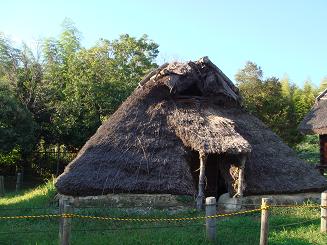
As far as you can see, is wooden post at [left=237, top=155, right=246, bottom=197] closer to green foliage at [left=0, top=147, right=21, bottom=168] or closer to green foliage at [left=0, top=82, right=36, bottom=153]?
green foliage at [left=0, top=82, right=36, bottom=153]

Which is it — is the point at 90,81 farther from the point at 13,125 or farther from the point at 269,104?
the point at 269,104

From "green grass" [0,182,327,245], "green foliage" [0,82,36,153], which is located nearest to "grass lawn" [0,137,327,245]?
"green grass" [0,182,327,245]

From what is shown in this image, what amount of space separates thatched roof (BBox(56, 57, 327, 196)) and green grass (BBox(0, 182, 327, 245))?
98 centimetres

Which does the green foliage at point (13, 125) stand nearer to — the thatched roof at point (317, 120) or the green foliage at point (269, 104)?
the green foliage at point (269, 104)

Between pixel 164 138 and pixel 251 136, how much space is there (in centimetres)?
312

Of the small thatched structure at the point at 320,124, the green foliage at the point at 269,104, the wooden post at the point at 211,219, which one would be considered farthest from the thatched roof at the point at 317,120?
the wooden post at the point at 211,219

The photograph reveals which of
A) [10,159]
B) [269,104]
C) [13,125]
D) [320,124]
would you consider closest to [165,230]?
[320,124]

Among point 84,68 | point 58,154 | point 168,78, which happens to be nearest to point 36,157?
point 58,154

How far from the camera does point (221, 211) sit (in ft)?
43.7

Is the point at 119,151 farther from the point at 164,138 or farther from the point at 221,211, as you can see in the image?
the point at 221,211

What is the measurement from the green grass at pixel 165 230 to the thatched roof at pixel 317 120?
6293 millimetres

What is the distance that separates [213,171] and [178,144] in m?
2.27

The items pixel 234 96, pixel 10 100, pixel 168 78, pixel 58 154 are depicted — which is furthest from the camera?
pixel 58 154

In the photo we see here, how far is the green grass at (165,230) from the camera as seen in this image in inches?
343
